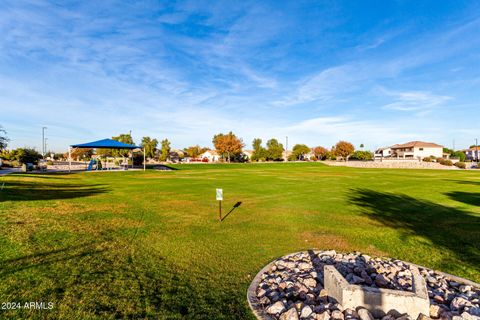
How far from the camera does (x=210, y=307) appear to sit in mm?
3635

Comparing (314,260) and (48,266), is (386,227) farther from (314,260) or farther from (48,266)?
(48,266)

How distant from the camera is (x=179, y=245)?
20.0 feet

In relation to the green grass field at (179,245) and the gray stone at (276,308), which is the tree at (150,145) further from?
the gray stone at (276,308)

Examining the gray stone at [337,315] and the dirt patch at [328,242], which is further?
the dirt patch at [328,242]

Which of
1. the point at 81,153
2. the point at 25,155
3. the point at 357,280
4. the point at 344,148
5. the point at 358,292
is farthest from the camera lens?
the point at 81,153

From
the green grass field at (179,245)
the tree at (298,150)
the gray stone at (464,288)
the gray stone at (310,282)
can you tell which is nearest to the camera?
the green grass field at (179,245)

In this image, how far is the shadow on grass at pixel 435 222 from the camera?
19.6 feet

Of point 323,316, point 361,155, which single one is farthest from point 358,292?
point 361,155

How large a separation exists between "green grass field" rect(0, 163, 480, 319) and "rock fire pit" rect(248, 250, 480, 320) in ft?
1.31

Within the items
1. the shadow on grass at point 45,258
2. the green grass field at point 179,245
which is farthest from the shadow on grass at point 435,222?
the shadow on grass at point 45,258

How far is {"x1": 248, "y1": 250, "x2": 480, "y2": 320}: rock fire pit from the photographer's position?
3402 mm

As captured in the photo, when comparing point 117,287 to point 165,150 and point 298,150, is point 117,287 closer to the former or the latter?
point 165,150

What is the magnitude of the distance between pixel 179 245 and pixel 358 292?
410 centimetres

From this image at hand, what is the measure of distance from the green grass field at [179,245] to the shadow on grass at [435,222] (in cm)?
3
